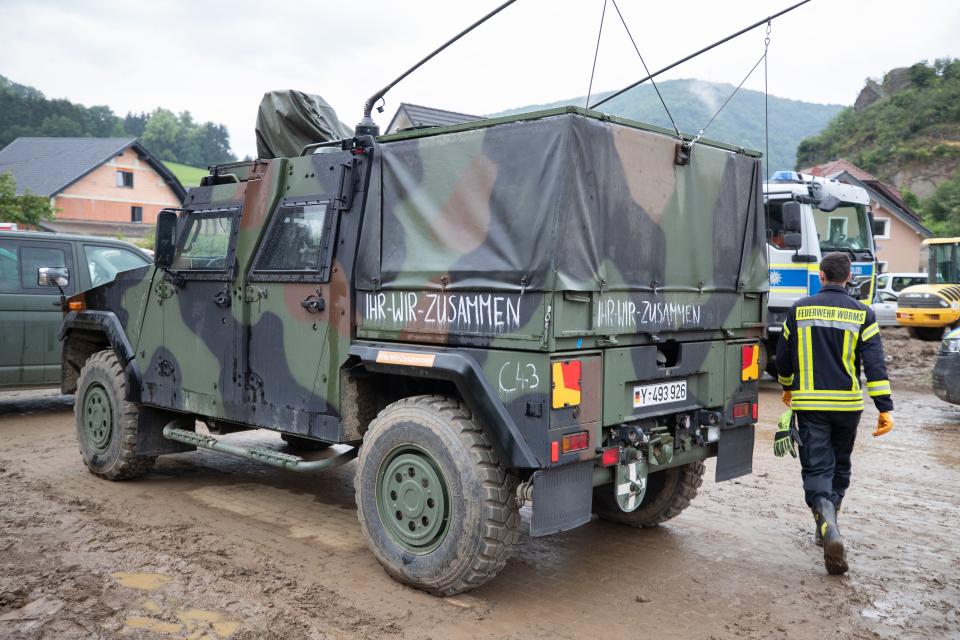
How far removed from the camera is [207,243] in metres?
5.89

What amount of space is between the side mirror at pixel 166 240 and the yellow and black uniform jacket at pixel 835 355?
4327 mm

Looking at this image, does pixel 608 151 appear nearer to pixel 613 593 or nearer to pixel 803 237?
pixel 613 593

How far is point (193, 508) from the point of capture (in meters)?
5.92

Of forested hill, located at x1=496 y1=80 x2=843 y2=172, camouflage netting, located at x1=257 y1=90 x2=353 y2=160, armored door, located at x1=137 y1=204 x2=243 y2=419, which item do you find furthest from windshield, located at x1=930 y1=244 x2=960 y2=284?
forested hill, located at x1=496 y1=80 x2=843 y2=172

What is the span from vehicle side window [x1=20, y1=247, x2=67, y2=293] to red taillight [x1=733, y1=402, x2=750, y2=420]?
7588 millimetres

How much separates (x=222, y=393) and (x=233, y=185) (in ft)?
4.71

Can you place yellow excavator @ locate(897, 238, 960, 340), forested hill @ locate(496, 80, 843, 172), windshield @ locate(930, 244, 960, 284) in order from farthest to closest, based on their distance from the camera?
forested hill @ locate(496, 80, 843, 172)
windshield @ locate(930, 244, 960, 284)
yellow excavator @ locate(897, 238, 960, 340)

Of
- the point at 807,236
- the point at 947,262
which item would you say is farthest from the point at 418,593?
the point at 947,262

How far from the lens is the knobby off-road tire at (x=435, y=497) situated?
406 cm

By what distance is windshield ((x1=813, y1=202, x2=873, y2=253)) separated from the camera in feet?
42.0

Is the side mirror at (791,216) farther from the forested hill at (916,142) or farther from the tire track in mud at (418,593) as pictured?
the forested hill at (916,142)

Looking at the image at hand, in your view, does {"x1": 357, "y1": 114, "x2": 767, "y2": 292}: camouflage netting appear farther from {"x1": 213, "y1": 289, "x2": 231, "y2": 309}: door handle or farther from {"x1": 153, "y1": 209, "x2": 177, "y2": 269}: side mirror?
{"x1": 153, "y1": 209, "x2": 177, "y2": 269}: side mirror

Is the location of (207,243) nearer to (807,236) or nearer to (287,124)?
(287,124)

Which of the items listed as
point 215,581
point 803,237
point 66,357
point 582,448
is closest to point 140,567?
point 215,581
